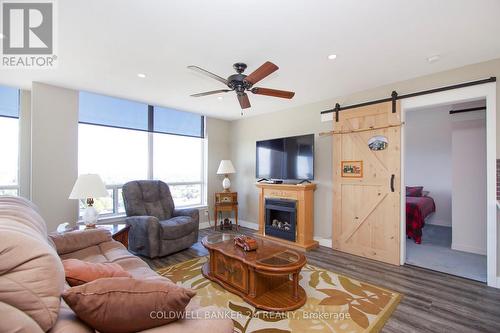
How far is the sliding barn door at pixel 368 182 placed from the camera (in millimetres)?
3406

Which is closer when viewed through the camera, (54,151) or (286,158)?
(54,151)

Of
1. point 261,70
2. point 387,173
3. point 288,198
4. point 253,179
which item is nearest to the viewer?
point 261,70

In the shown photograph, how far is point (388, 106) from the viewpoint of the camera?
3477 millimetres

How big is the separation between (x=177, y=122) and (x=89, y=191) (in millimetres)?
2639

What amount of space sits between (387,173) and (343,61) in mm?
1741

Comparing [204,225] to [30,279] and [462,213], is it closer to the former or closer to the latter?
[30,279]

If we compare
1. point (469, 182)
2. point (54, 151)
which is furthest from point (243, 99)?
point (469, 182)

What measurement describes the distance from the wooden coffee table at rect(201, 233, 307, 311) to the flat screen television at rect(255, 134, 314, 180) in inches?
71.7

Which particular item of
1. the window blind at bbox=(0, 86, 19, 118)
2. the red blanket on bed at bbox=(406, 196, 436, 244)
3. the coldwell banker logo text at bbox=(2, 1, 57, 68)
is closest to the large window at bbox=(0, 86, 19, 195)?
the window blind at bbox=(0, 86, 19, 118)

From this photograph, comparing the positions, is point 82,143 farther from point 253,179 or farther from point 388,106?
point 388,106

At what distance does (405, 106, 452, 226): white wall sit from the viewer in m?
5.80

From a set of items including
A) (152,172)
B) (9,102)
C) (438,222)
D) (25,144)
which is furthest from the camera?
(438,222)

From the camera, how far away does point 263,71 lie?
2.29 metres

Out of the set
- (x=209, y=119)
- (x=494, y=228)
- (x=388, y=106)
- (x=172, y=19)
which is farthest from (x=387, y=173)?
(x=209, y=119)
